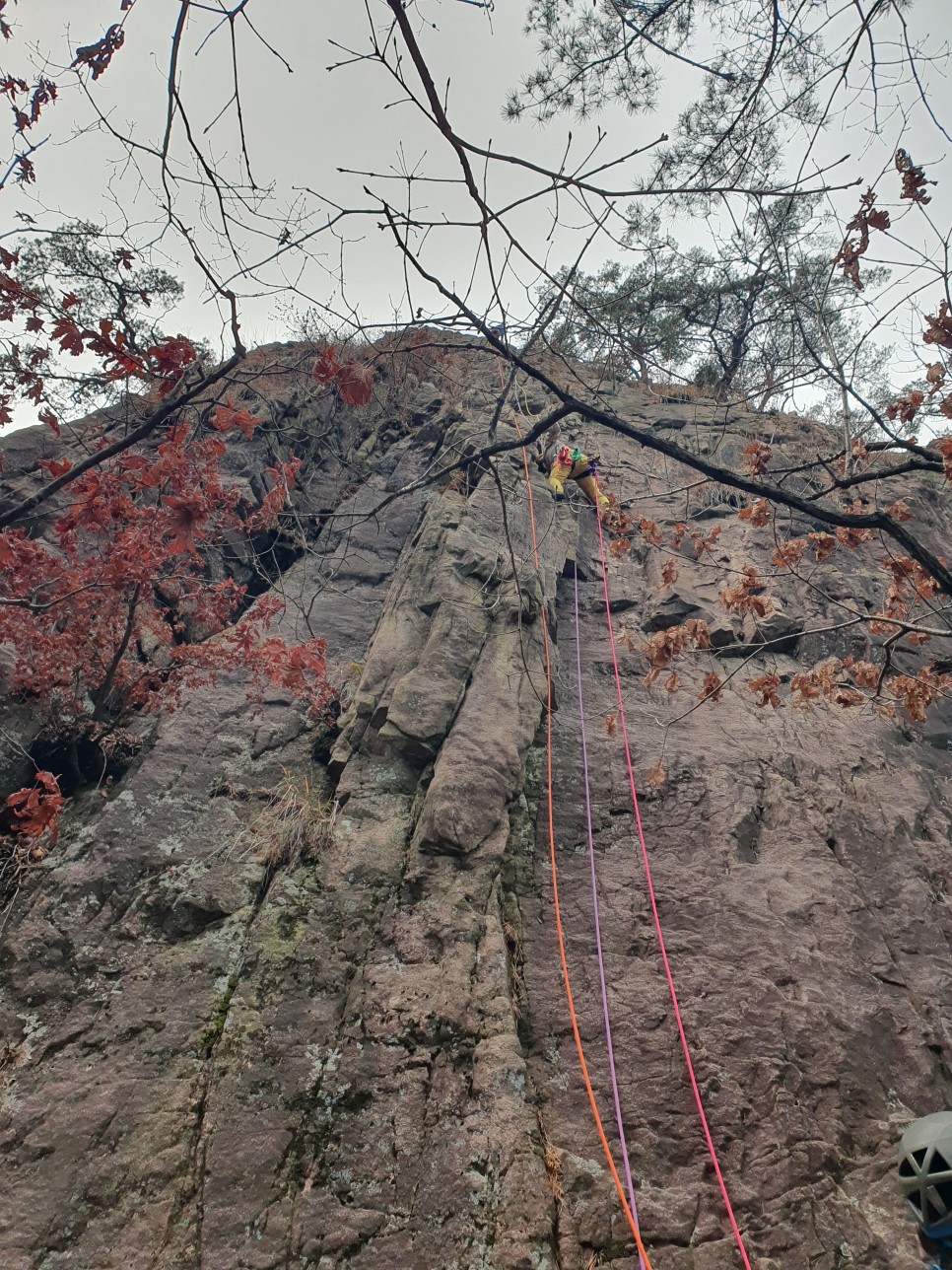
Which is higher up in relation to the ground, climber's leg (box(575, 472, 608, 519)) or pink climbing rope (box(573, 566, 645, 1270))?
climber's leg (box(575, 472, 608, 519))

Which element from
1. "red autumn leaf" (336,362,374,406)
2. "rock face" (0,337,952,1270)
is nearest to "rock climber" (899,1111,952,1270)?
"rock face" (0,337,952,1270)

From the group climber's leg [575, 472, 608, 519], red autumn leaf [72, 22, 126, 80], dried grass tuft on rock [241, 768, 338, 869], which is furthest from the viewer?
climber's leg [575, 472, 608, 519]

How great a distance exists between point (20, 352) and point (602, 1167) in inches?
235

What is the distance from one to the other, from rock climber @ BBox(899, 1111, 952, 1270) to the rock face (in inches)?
7.1

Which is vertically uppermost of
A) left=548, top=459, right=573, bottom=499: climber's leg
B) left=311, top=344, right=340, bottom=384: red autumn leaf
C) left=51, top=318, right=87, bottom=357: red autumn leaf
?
left=548, top=459, right=573, bottom=499: climber's leg

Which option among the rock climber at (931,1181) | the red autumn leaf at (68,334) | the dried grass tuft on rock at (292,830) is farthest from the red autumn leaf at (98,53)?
the rock climber at (931,1181)

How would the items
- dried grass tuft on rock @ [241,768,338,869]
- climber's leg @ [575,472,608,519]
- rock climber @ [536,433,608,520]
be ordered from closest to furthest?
dried grass tuft on rock @ [241,768,338,869] < rock climber @ [536,433,608,520] < climber's leg @ [575,472,608,519]

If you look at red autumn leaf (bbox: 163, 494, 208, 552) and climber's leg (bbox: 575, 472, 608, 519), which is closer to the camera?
red autumn leaf (bbox: 163, 494, 208, 552)

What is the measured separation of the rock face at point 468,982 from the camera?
2.97 meters

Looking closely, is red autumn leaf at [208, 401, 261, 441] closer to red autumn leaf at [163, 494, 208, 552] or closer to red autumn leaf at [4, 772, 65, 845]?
red autumn leaf at [163, 494, 208, 552]

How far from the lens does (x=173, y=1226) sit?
288cm

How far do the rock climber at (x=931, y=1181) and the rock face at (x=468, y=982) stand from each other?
0.18 meters

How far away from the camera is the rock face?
2969 mm

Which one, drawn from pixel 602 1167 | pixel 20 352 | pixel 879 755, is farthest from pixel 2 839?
pixel 879 755
